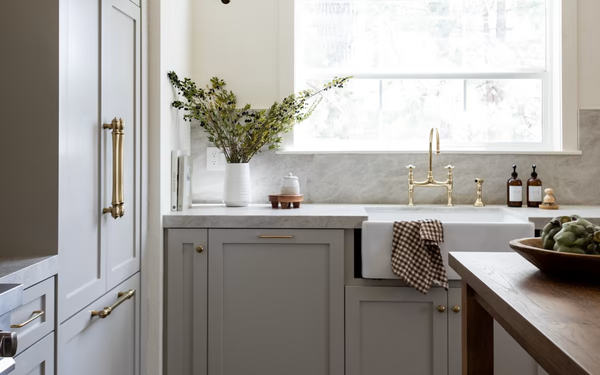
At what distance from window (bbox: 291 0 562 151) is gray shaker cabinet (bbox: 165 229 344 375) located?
0.88 meters

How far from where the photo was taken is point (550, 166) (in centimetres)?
279

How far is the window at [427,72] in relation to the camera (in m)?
2.89

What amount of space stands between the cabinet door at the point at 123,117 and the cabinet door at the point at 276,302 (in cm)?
39

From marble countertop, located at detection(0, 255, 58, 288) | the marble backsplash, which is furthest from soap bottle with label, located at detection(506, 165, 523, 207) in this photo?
marble countertop, located at detection(0, 255, 58, 288)

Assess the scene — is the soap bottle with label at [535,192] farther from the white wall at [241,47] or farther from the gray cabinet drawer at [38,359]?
the gray cabinet drawer at [38,359]

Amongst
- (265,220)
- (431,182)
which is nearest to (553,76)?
(431,182)

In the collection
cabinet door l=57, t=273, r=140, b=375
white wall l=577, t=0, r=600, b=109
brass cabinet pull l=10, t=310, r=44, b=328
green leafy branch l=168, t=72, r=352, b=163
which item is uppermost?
white wall l=577, t=0, r=600, b=109

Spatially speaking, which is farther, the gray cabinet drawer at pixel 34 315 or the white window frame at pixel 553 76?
the white window frame at pixel 553 76

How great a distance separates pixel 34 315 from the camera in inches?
49.4

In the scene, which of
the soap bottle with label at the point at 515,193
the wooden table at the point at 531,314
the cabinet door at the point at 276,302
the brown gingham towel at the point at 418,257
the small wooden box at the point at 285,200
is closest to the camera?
the wooden table at the point at 531,314

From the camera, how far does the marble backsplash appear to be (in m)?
2.79

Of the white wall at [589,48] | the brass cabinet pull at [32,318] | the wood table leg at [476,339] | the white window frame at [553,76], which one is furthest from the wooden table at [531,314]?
the white wall at [589,48]

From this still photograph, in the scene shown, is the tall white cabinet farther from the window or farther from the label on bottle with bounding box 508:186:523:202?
the label on bottle with bounding box 508:186:523:202

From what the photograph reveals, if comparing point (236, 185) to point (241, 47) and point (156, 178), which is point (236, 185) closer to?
point (156, 178)
